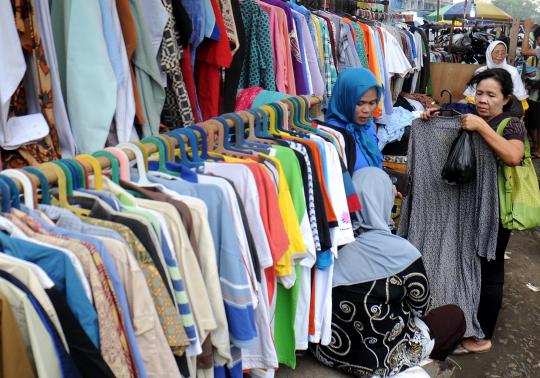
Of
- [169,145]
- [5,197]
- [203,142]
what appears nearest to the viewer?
[5,197]

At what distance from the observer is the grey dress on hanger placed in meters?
3.41

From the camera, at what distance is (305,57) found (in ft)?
14.2

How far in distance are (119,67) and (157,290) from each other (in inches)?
58.0

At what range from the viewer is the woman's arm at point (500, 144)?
3123mm

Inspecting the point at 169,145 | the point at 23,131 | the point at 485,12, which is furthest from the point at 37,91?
the point at 485,12

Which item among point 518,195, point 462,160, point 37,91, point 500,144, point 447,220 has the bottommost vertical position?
point 447,220

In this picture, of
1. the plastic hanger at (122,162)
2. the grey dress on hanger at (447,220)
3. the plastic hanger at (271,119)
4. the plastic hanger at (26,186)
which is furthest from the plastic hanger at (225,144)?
the grey dress on hanger at (447,220)

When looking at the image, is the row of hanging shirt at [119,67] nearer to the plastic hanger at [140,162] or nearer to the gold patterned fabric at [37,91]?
the gold patterned fabric at [37,91]

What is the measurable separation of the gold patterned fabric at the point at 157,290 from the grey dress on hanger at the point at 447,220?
8.47 feet

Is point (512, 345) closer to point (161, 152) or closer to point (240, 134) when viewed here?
point (240, 134)

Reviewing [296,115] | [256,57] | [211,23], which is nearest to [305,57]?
[256,57]

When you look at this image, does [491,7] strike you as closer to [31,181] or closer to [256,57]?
[256,57]

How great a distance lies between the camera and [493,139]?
10.3ft

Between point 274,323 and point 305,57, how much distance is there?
268 cm
